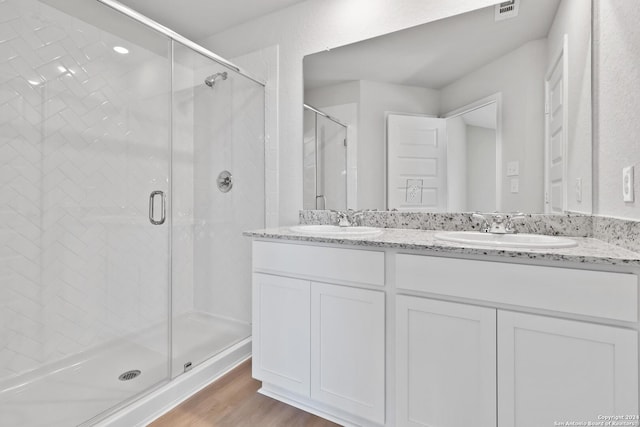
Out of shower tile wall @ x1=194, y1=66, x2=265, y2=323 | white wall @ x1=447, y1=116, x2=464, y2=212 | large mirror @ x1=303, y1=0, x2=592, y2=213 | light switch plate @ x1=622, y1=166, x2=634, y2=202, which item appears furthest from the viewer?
shower tile wall @ x1=194, y1=66, x2=265, y2=323

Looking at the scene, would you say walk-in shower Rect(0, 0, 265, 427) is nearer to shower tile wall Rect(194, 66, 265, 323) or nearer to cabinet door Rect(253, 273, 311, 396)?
shower tile wall Rect(194, 66, 265, 323)

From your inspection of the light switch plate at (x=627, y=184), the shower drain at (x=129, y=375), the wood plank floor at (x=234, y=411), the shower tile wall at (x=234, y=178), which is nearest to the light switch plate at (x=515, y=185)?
the light switch plate at (x=627, y=184)

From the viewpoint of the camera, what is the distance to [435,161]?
1801 mm

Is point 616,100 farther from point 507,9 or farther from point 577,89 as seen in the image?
point 507,9

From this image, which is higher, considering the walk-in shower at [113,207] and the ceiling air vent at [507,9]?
the ceiling air vent at [507,9]

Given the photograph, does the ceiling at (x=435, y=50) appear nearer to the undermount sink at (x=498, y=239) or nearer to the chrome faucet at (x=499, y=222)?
the chrome faucet at (x=499, y=222)

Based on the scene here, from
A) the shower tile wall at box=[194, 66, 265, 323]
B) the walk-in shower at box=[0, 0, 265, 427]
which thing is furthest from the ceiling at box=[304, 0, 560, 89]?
the walk-in shower at box=[0, 0, 265, 427]

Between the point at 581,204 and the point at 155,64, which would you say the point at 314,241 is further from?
the point at 155,64

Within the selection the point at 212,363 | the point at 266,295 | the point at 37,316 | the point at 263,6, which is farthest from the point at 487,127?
the point at 37,316

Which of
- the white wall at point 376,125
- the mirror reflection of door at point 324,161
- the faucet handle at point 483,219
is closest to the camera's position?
the faucet handle at point 483,219

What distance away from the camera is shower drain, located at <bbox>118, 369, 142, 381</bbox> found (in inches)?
67.9

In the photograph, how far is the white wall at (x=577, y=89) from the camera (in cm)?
137

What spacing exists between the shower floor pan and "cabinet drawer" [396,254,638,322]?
1415 mm

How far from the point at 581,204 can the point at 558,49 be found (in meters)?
0.72
